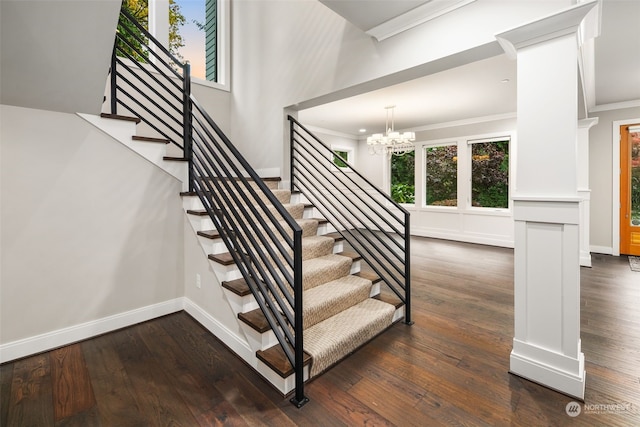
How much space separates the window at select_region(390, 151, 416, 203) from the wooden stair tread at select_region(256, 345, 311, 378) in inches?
246

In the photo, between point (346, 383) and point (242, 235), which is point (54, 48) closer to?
point (242, 235)

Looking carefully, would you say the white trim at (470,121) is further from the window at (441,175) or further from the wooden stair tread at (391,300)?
the wooden stair tread at (391,300)

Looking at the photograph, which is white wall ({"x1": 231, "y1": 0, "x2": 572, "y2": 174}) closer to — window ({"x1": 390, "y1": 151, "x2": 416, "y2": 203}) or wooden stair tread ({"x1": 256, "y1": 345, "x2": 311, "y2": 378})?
wooden stair tread ({"x1": 256, "y1": 345, "x2": 311, "y2": 378})

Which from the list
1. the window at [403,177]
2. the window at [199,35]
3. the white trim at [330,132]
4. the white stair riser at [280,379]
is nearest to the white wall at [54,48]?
the white stair riser at [280,379]

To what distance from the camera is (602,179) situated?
5203 mm

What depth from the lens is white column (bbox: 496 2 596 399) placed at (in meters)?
1.65

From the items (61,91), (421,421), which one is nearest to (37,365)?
(61,91)

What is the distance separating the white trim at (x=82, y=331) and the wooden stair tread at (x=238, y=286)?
42.5 inches

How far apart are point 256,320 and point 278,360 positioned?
281 millimetres

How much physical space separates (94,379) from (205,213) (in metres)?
1.30

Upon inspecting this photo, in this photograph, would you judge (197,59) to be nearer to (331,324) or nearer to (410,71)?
(410,71)

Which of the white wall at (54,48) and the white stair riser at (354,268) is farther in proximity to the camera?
the white stair riser at (354,268)

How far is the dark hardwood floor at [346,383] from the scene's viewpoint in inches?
61.5

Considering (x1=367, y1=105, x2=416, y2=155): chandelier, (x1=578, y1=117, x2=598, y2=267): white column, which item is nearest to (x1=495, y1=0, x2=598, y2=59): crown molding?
(x1=367, y1=105, x2=416, y2=155): chandelier
